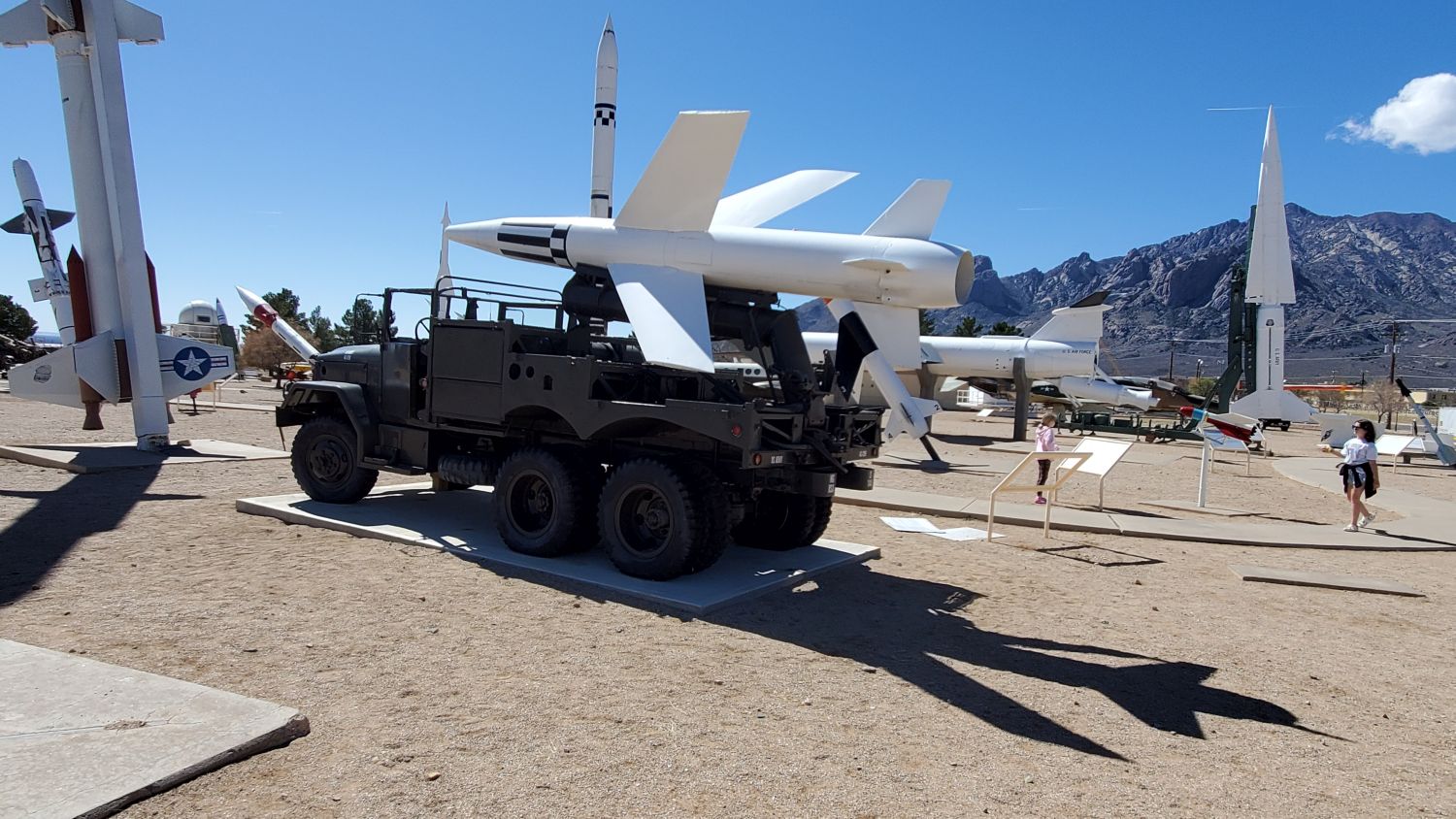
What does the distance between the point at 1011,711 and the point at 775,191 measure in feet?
18.5

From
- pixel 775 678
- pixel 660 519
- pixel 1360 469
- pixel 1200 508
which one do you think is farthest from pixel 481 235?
pixel 1360 469

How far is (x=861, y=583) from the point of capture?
23.2 feet

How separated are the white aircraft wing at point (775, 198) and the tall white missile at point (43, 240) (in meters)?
18.2

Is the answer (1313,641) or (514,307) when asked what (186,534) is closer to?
(514,307)

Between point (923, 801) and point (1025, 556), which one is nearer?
point (923, 801)

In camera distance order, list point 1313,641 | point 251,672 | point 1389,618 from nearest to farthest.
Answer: point 251,672, point 1313,641, point 1389,618

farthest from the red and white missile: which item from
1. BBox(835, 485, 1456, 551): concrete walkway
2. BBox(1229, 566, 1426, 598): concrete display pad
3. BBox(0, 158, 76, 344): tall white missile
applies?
BBox(1229, 566, 1426, 598): concrete display pad

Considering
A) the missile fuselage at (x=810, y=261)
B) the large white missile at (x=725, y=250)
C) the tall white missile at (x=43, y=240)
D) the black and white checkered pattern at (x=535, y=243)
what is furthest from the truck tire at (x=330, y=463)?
the tall white missile at (x=43, y=240)

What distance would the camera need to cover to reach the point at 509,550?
727 centimetres

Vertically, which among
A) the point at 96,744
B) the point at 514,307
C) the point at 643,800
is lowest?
the point at 643,800

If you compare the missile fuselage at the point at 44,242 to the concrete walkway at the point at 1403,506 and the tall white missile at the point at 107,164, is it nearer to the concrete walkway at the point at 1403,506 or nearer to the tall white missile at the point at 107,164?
the tall white missile at the point at 107,164

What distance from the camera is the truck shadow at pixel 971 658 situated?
437 centimetres

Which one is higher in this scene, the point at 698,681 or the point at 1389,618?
the point at 698,681

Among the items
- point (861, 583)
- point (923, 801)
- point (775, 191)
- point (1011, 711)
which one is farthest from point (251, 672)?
point (775, 191)
